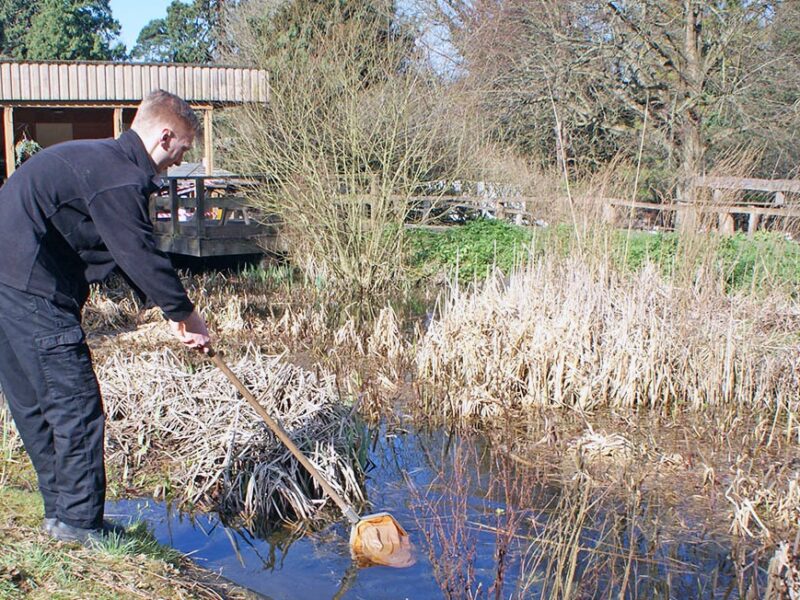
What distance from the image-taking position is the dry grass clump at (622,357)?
6941 mm

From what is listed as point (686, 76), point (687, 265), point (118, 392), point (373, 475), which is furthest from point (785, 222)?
point (686, 76)

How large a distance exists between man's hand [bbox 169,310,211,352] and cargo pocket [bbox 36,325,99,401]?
0.37 metres

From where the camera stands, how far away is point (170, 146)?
3.53 meters

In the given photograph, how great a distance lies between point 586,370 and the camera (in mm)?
7031

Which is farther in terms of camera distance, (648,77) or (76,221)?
(648,77)

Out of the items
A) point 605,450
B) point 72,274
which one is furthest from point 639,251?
point 72,274

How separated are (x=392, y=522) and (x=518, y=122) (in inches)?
642

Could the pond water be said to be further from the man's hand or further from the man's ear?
the man's ear

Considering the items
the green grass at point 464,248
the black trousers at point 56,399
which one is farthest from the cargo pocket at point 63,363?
the green grass at point 464,248

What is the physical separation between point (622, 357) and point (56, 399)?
476 centimetres

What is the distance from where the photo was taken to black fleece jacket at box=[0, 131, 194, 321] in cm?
325

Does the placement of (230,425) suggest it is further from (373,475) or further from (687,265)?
(687,265)

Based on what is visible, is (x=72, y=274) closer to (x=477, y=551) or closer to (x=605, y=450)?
(x=477, y=551)

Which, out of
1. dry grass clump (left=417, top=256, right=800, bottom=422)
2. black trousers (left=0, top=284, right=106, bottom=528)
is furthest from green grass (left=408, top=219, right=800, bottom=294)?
black trousers (left=0, top=284, right=106, bottom=528)
